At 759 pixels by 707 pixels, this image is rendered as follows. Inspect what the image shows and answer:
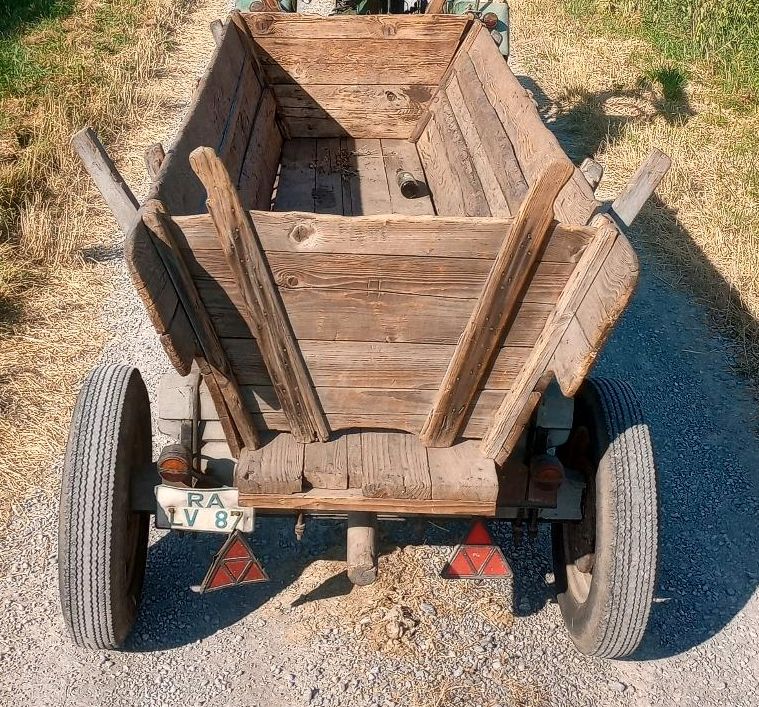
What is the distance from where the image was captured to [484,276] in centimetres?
194

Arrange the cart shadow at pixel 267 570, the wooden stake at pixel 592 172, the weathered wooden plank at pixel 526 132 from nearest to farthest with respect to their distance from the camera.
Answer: the weathered wooden plank at pixel 526 132, the wooden stake at pixel 592 172, the cart shadow at pixel 267 570

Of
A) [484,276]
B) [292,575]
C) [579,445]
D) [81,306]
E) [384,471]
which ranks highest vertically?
[484,276]

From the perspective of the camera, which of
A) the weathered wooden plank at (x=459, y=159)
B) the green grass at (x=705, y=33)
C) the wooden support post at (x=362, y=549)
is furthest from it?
the green grass at (x=705, y=33)

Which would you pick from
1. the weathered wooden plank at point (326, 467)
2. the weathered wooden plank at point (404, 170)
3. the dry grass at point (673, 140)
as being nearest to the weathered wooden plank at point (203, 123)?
the weathered wooden plank at point (326, 467)

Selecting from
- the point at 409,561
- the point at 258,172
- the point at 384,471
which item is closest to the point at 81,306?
the point at 258,172

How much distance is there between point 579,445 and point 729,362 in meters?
A: 2.20

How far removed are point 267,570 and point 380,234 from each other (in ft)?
5.85

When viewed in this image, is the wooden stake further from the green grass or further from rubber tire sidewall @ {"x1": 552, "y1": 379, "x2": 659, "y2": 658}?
the green grass

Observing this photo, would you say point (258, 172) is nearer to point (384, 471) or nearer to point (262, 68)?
point (262, 68)

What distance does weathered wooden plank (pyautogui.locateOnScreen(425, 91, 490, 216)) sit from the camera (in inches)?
136

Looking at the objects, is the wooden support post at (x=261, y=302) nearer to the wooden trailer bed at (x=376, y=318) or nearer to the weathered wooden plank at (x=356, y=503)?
the wooden trailer bed at (x=376, y=318)

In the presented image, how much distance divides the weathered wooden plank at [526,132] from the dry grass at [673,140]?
7.59ft

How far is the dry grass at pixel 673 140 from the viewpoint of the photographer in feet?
16.6

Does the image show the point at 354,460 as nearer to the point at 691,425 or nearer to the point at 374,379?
the point at 374,379
